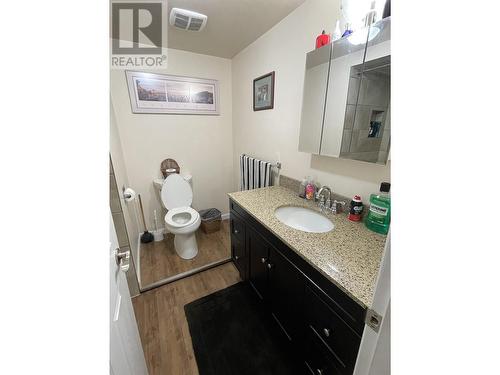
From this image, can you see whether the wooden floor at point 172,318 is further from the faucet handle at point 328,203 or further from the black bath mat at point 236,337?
the faucet handle at point 328,203

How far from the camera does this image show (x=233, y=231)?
5.68 ft

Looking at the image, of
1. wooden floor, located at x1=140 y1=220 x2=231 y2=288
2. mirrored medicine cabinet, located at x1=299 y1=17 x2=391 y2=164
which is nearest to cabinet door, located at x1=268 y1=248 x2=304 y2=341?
mirrored medicine cabinet, located at x1=299 y1=17 x2=391 y2=164

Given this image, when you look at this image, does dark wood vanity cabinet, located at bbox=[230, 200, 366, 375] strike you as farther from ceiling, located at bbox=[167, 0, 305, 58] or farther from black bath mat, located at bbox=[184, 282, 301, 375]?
ceiling, located at bbox=[167, 0, 305, 58]

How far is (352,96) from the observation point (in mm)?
1072

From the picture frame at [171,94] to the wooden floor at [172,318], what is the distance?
1.82 metres

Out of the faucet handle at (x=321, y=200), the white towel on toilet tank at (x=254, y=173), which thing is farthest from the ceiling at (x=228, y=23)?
the faucet handle at (x=321, y=200)

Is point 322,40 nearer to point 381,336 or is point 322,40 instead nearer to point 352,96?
point 352,96

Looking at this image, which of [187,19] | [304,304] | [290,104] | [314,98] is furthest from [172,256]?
[187,19]

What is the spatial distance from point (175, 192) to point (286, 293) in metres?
1.68

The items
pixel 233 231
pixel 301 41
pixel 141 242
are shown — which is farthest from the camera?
pixel 141 242
